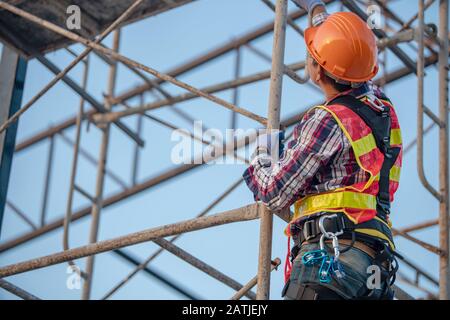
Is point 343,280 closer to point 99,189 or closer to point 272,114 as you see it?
point 272,114

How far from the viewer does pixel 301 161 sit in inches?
209

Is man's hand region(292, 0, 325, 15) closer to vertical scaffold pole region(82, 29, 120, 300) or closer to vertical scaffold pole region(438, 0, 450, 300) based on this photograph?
vertical scaffold pole region(438, 0, 450, 300)

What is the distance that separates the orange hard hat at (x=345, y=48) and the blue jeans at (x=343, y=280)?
928mm

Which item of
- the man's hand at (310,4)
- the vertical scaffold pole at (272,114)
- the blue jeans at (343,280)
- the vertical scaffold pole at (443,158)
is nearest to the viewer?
the blue jeans at (343,280)

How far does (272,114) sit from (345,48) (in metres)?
0.55

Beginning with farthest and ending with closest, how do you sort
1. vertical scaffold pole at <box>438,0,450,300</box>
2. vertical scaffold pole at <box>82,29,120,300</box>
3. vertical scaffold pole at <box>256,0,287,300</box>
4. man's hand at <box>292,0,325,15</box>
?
vertical scaffold pole at <box>82,29,120,300</box>, vertical scaffold pole at <box>438,0,450,300</box>, man's hand at <box>292,0,325,15</box>, vertical scaffold pole at <box>256,0,287,300</box>

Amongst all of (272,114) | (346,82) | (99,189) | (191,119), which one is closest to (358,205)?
(346,82)

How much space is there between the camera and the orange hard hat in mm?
5555

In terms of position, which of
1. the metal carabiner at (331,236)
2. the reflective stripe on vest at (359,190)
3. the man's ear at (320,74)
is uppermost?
the man's ear at (320,74)

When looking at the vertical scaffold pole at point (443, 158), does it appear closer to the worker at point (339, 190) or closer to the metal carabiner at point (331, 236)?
the worker at point (339, 190)

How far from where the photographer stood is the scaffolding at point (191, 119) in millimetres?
5902

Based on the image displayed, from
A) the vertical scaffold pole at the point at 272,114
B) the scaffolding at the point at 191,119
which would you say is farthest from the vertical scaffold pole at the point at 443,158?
the vertical scaffold pole at the point at 272,114

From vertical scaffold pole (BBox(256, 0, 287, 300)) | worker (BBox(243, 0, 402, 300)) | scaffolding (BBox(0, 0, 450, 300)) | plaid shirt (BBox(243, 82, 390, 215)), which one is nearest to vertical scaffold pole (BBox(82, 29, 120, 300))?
scaffolding (BBox(0, 0, 450, 300))

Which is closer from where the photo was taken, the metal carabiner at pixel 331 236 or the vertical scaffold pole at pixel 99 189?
the metal carabiner at pixel 331 236
